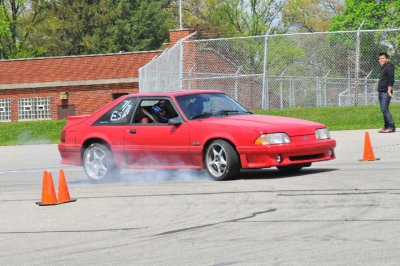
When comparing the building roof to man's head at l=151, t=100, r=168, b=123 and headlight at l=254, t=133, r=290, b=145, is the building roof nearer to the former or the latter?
man's head at l=151, t=100, r=168, b=123

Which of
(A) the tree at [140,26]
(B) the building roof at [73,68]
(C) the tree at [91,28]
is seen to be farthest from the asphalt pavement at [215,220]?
(A) the tree at [140,26]

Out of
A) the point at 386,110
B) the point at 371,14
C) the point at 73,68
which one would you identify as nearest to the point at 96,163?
the point at 386,110

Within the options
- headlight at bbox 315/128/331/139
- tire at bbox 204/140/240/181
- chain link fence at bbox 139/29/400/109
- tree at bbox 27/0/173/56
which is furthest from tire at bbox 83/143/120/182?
tree at bbox 27/0/173/56

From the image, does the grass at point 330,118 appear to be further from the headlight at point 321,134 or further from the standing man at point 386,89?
the headlight at point 321,134

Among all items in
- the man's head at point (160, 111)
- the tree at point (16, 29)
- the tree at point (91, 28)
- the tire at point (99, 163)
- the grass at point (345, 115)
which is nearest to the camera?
the man's head at point (160, 111)

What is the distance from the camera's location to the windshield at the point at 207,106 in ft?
46.2

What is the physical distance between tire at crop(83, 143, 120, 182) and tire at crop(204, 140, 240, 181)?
6.04 feet

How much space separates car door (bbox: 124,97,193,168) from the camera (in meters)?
13.8

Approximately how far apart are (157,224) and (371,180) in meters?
3.90

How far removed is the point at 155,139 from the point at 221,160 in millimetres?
1292

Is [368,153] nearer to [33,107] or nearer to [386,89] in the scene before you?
[386,89]

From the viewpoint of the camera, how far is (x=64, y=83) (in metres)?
56.8

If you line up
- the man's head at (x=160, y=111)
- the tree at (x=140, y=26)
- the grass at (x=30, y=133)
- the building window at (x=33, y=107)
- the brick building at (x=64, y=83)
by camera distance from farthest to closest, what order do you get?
the tree at (x=140, y=26) → the building window at (x=33, y=107) → the brick building at (x=64, y=83) → the grass at (x=30, y=133) → the man's head at (x=160, y=111)

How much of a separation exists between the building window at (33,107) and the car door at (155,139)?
146 feet
